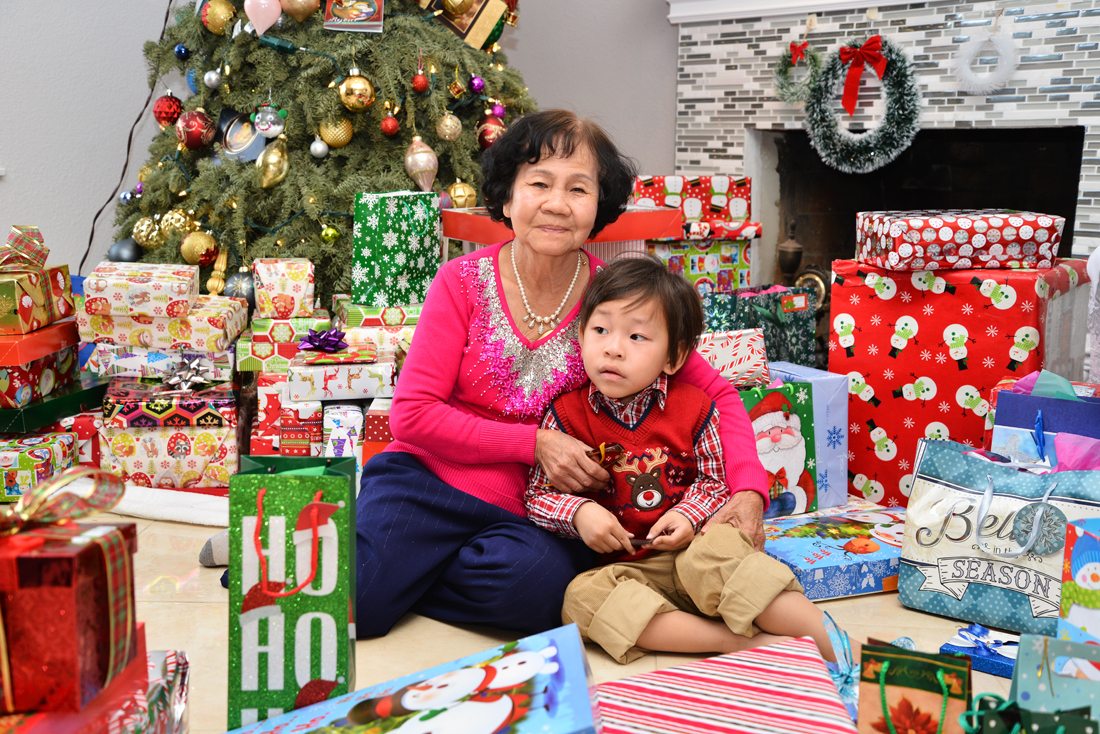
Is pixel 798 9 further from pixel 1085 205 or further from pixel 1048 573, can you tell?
pixel 1048 573

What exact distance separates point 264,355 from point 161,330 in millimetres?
263

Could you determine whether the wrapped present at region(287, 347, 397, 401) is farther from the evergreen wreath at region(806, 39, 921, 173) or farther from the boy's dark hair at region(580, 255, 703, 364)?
the evergreen wreath at region(806, 39, 921, 173)

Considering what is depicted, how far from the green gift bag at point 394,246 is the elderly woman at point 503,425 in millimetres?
796

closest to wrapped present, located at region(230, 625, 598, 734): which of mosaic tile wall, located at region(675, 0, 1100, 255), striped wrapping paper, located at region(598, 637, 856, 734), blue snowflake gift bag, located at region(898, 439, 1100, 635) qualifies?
striped wrapping paper, located at region(598, 637, 856, 734)

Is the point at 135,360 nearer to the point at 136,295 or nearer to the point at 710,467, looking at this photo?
the point at 136,295

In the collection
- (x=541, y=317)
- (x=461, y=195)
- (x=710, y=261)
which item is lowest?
(x=541, y=317)

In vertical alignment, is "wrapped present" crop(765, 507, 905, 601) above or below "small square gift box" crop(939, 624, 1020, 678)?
above

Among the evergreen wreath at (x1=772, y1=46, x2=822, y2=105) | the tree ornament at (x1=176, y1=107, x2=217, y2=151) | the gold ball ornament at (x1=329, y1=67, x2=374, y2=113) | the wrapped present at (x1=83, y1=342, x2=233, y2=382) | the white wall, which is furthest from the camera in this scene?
the evergreen wreath at (x1=772, y1=46, x2=822, y2=105)

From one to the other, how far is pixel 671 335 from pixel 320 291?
60.5 inches

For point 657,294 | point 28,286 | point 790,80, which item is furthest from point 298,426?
point 790,80

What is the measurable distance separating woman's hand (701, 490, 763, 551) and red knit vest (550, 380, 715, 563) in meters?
0.07

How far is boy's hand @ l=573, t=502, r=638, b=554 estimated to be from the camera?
1.44 meters

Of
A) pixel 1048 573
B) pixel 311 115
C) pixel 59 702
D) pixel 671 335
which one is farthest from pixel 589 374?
pixel 311 115

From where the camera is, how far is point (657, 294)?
→ 4.73 ft
